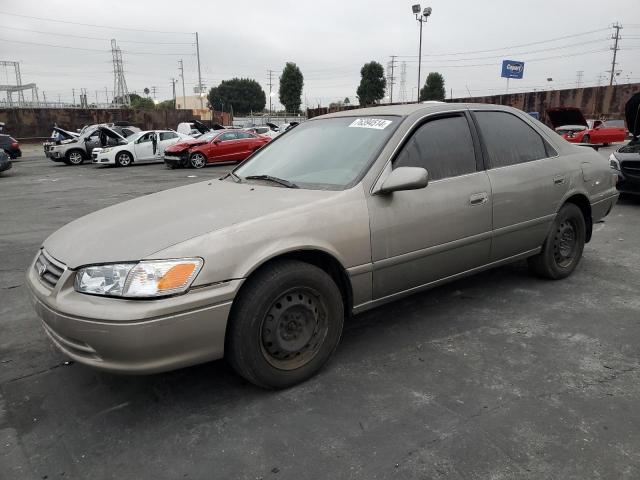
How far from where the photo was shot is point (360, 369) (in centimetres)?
284

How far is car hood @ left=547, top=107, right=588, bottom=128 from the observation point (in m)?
16.4

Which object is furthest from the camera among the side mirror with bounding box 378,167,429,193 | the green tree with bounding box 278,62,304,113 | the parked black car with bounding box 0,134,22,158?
the green tree with bounding box 278,62,304,113

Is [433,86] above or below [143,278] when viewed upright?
above

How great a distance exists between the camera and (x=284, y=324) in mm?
2578

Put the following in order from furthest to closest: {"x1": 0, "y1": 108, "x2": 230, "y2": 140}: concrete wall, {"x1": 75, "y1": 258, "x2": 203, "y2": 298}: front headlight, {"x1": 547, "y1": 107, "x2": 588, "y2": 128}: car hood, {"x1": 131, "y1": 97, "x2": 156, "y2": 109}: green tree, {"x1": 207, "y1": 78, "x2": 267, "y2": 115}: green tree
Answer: {"x1": 207, "y1": 78, "x2": 267, "y2": 115}: green tree → {"x1": 131, "y1": 97, "x2": 156, "y2": 109}: green tree → {"x1": 0, "y1": 108, "x2": 230, "y2": 140}: concrete wall → {"x1": 547, "y1": 107, "x2": 588, "y2": 128}: car hood → {"x1": 75, "y1": 258, "x2": 203, "y2": 298}: front headlight

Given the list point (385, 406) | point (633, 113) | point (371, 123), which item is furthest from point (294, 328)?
point (633, 113)

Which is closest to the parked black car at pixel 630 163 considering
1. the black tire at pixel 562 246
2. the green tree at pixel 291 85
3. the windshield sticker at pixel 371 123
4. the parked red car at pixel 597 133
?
the black tire at pixel 562 246

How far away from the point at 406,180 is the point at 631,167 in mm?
7172

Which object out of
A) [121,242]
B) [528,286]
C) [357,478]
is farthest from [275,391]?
[528,286]

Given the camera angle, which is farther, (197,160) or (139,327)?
(197,160)

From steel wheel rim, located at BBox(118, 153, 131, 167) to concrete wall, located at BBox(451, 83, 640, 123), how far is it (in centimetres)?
1917

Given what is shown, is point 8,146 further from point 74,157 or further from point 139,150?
point 139,150

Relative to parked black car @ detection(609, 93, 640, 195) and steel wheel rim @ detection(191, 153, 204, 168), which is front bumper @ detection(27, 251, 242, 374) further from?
steel wheel rim @ detection(191, 153, 204, 168)

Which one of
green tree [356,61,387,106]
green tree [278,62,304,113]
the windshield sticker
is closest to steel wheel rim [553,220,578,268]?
the windshield sticker
